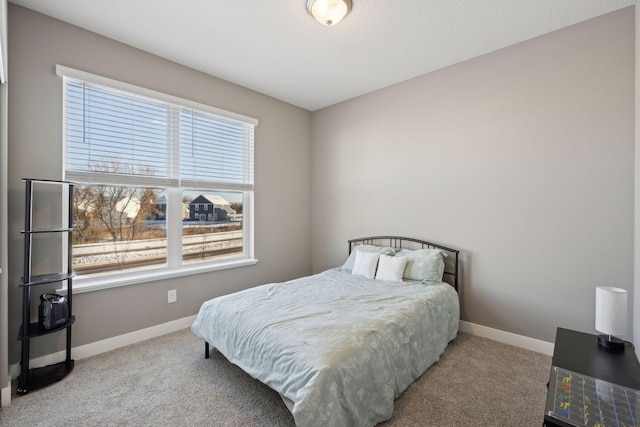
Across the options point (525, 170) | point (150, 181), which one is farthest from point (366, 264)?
point (150, 181)

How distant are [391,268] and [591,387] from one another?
1839mm

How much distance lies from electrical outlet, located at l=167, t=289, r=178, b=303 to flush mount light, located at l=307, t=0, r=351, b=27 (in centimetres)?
287

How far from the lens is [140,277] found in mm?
2725

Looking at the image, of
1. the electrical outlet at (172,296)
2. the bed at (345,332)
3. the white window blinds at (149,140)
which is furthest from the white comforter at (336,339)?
the white window blinds at (149,140)

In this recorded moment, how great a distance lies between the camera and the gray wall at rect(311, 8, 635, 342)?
2215mm

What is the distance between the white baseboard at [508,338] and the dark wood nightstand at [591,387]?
3.52 ft

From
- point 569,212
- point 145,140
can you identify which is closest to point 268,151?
point 145,140

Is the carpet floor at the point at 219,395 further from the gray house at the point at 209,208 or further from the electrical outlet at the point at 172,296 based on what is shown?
the gray house at the point at 209,208

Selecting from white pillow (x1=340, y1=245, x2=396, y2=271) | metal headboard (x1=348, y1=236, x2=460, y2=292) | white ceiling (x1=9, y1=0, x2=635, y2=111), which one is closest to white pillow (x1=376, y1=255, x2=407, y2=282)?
white pillow (x1=340, y1=245, x2=396, y2=271)

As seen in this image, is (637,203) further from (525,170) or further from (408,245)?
(408,245)

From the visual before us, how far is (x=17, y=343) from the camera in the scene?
6.97ft

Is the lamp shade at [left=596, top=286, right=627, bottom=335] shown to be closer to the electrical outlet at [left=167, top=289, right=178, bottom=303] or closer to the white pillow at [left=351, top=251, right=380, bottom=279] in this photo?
the white pillow at [left=351, top=251, right=380, bottom=279]

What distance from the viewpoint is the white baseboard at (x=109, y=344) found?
222 centimetres

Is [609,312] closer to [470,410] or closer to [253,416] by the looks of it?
[470,410]
